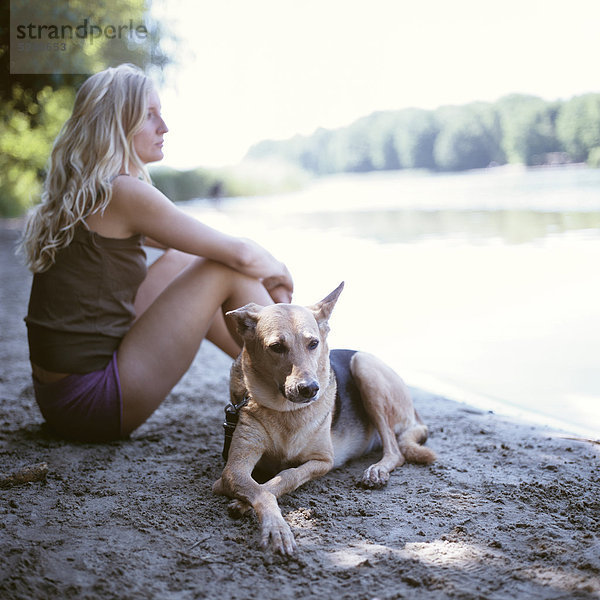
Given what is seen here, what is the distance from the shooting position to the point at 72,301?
3133 mm

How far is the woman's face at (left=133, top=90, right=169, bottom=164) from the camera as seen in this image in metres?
3.37

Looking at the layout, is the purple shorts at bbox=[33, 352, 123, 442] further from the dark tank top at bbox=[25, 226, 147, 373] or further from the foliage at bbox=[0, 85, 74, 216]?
the foliage at bbox=[0, 85, 74, 216]

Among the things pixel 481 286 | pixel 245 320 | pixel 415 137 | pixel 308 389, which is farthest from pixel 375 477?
pixel 415 137

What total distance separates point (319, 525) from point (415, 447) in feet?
2.65

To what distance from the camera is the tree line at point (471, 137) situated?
1079 cm

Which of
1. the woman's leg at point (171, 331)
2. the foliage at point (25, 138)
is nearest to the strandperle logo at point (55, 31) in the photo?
the foliage at point (25, 138)

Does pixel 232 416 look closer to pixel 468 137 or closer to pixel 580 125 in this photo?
pixel 580 125

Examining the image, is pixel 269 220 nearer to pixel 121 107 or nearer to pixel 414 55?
pixel 414 55

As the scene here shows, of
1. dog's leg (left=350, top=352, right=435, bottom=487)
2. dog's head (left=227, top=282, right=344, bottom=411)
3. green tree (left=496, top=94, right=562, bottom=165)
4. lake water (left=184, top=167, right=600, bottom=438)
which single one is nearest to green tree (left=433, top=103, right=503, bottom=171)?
Answer: green tree (left=496, top=94, right=562, bottom=165)

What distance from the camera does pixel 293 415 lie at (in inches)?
106

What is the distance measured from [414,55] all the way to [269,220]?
5.58m

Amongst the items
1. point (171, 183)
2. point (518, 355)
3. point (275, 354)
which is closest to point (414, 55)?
point (171, 183)

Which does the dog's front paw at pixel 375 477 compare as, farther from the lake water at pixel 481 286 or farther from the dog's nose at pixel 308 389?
the lake water at pixel 481 286

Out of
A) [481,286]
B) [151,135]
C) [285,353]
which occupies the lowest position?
[481,286]
